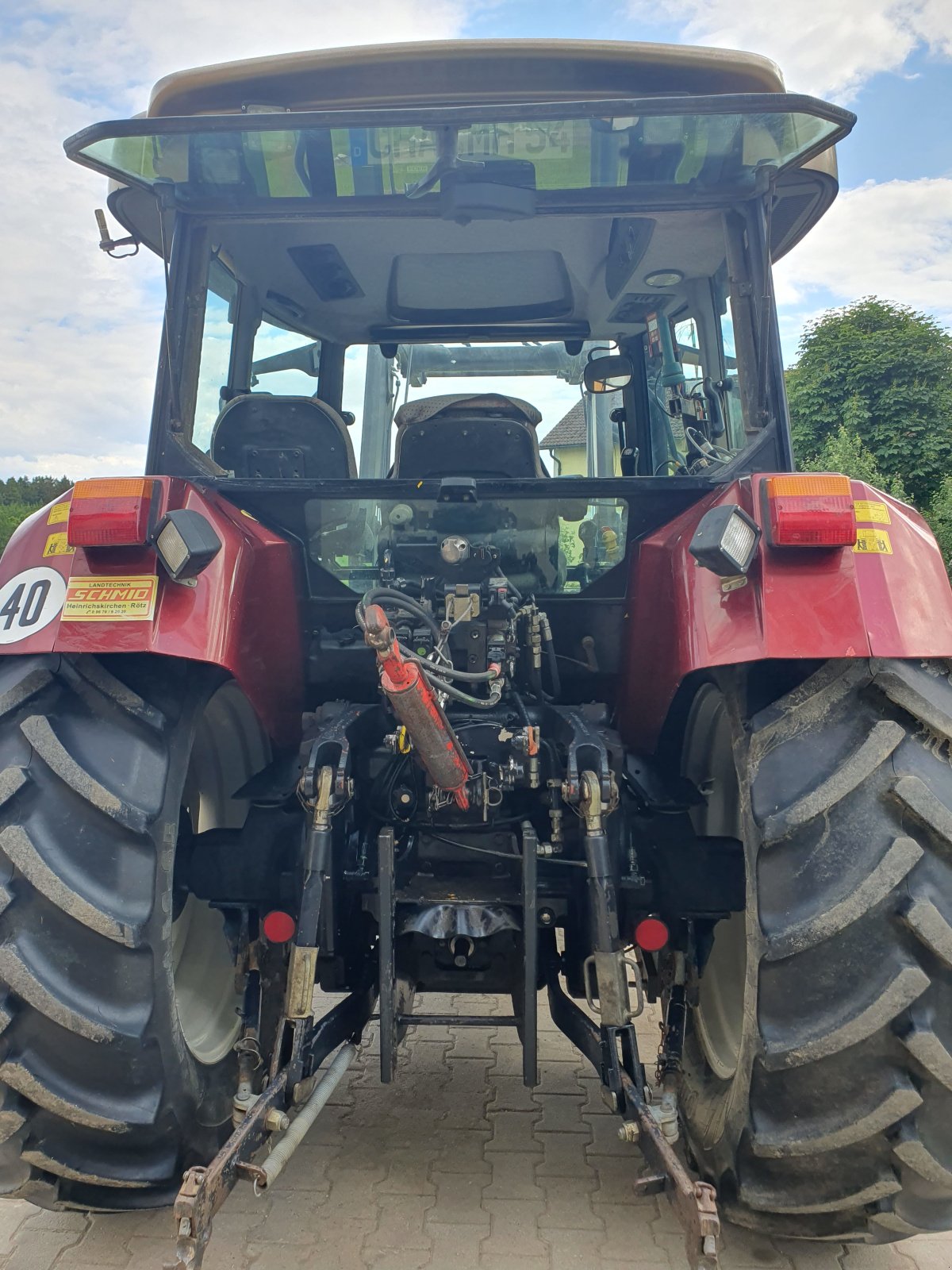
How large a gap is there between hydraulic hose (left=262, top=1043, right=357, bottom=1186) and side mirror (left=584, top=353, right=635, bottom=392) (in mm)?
2424

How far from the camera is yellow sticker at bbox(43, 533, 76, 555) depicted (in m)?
2.07

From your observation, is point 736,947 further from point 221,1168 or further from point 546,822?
point 221,1168

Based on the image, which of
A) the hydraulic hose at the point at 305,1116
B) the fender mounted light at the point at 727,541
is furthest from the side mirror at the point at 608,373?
the hydraulic hose at the point at 305,1116

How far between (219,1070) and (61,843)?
29.4 inches

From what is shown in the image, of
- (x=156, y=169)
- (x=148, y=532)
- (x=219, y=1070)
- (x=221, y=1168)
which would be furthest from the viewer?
(x=156, y=169)

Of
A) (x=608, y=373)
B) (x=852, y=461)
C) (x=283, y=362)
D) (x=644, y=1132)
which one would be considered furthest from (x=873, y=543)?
(x=852, y=461)

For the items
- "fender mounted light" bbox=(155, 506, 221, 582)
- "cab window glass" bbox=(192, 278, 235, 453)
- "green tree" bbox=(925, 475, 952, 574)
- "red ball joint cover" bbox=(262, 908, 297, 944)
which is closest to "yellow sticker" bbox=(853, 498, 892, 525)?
"fender mounted light" bbox=(155, 506, 221, 582)

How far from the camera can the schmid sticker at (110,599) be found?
6.39ft

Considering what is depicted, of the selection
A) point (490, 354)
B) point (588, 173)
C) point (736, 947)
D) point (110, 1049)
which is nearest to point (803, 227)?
point (588, 173)

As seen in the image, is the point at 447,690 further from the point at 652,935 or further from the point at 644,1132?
the point at 644,1132

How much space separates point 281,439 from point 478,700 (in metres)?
1.17

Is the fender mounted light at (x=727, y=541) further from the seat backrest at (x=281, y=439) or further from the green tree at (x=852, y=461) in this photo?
the green tree at (x=852, y=461)

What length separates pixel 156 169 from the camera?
2.38 m

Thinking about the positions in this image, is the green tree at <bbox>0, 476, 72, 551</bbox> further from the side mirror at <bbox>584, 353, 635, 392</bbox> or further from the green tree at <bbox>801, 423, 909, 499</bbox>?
the side mirror at <bbox>584, 353, 635, 392</bbox>
